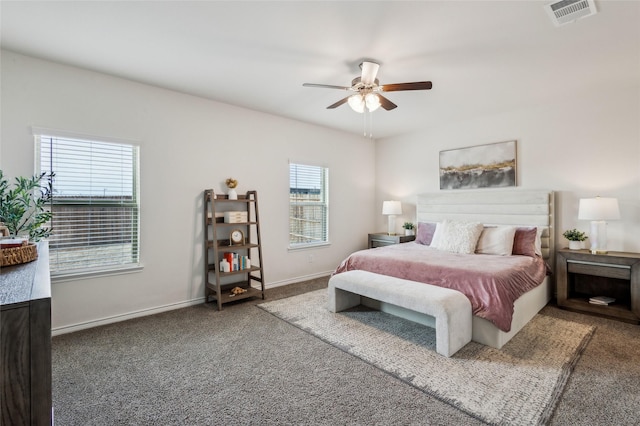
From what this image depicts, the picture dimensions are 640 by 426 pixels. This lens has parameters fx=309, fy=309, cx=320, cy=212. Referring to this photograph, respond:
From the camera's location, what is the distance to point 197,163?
12.8 ft

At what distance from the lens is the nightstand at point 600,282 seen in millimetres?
3236

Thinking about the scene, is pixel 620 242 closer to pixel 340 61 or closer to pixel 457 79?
pixel 457 79

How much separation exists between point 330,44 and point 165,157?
231 cm

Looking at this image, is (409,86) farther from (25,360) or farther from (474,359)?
(25,360)

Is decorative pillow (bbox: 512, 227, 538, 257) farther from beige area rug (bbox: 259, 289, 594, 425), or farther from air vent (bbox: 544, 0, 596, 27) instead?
air vent (bbox: 544, 0, 596, 27)

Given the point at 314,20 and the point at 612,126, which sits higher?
the point at 314,20

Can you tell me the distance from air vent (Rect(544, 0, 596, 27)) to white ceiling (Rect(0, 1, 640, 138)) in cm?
7

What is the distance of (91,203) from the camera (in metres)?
3.20

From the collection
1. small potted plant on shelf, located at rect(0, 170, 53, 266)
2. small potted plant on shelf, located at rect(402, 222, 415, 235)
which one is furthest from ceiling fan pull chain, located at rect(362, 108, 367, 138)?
small potted plant on shelf, located at rect(0, 170, 53, 266)

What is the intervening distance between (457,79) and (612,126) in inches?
82.1

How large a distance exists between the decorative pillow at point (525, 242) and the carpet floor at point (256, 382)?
998mm

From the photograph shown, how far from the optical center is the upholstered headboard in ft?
13.2

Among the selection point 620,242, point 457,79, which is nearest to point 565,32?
point 457,79

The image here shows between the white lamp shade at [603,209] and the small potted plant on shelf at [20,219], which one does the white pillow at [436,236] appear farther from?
the small potted plant on shelf at [20,219]
